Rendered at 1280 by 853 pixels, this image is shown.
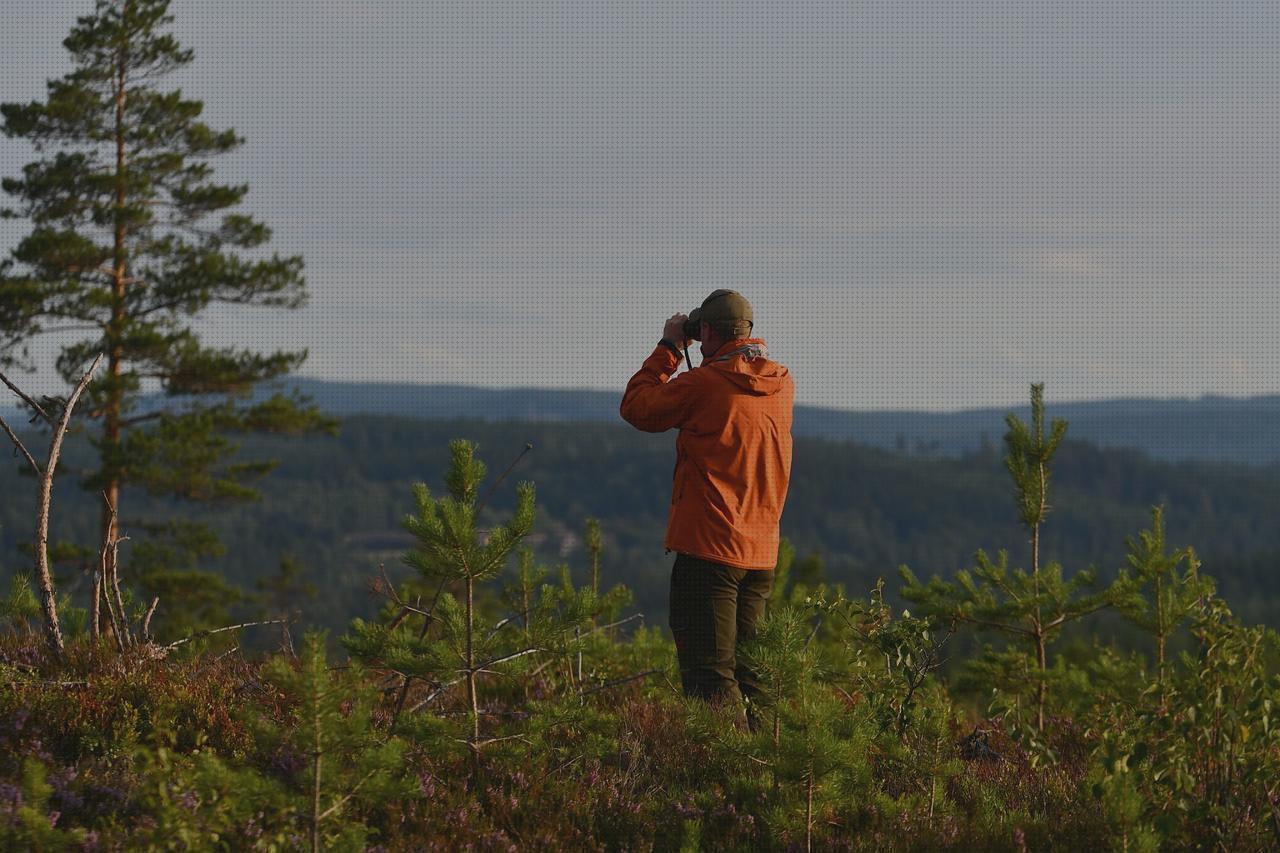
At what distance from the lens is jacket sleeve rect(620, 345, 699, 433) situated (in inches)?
222

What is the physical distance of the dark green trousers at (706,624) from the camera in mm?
5664

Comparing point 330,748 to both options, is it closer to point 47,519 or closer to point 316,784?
point 316,784

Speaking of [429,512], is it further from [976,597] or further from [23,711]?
[976,597]

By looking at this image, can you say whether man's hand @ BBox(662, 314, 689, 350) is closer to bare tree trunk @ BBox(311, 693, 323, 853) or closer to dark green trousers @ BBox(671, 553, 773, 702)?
dark green trousers @ BBox(671, 553, 773, 702)

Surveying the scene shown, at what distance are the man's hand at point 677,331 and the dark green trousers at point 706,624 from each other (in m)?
1.06

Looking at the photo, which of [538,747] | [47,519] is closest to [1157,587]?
[538,747]

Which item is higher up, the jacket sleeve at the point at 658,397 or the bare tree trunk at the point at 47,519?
the jacket sleeve at the point at 658,397

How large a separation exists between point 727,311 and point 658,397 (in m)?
0.54

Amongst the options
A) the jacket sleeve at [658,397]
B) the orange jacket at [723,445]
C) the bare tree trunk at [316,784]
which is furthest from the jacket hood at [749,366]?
the bare tree trunk at [316,784]

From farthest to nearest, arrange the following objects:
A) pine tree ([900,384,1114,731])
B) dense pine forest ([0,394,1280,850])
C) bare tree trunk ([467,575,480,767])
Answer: pine tree ([900,384,1114,731])
bare tree trunk ([467,575,480,767])
dense pine forest ([0,394,1280,850])

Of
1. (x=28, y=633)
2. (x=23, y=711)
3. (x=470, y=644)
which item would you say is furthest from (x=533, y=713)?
(x=28, y=633)

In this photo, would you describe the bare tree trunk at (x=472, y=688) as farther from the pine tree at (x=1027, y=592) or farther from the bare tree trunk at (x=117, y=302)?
the bare tree trunk at (x=117, y=302)

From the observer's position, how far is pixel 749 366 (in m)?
5.68

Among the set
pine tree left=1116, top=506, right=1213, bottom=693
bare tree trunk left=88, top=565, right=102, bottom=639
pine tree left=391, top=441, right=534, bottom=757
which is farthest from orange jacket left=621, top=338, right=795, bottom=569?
bare tree trunk left=88, top=565, right=102, bottom=639
